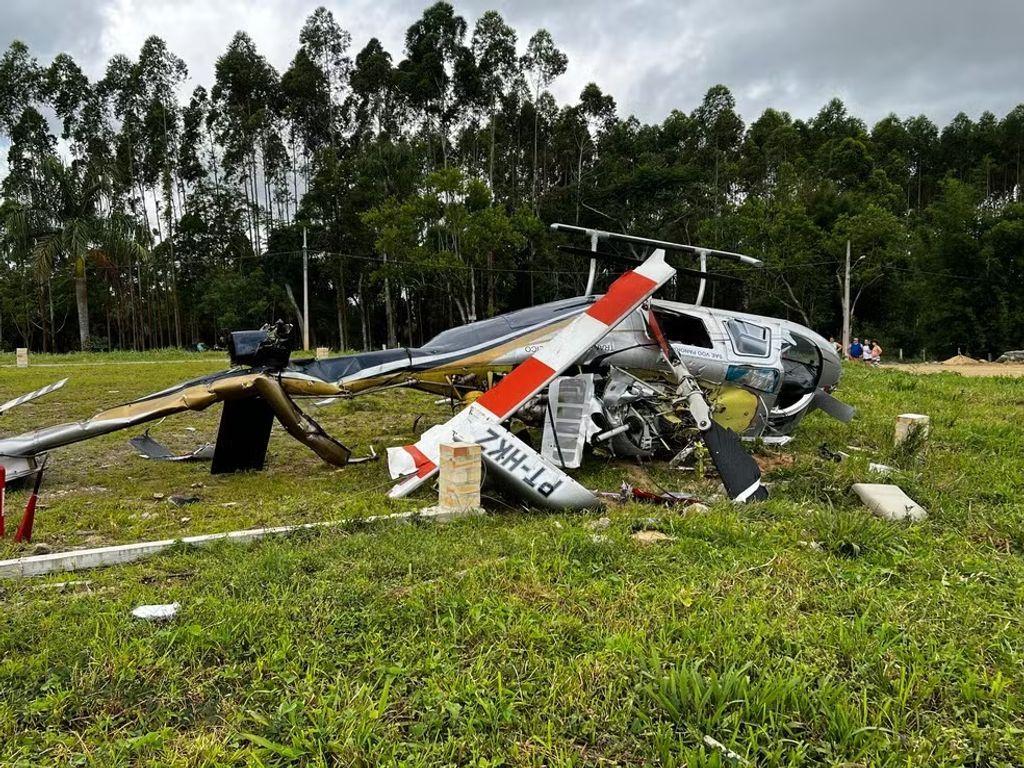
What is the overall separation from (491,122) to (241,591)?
148ft

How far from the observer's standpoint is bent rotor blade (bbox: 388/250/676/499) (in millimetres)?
5781

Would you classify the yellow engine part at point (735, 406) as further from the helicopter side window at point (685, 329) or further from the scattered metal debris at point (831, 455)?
the scattered metal debris at point (831, 455)

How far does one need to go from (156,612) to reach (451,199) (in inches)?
1249

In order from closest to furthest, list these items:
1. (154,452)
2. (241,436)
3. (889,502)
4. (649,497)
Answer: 1. (889,502)
2. (649,497)
3. (241,436)
4. (154,452)

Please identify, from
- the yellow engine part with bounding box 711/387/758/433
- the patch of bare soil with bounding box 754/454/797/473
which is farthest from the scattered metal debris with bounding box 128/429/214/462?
the patch of bare soil with bounding box 754/454/797/473

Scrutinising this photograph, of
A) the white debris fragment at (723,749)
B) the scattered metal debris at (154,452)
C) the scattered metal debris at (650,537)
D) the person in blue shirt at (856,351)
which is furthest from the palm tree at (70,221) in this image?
the person in blue shirt at (856,351)

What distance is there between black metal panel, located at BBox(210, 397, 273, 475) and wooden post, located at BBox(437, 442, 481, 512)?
286 cm

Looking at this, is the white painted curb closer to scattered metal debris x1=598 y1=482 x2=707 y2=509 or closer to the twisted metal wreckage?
the twisted metal wreckage

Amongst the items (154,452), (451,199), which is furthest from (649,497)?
(451,199)

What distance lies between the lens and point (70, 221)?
27.5 meters

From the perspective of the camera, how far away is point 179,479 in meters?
6.97

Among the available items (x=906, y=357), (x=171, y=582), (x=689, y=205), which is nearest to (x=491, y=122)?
(x=689, y=205)

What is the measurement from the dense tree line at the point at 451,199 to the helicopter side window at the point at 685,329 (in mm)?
25200

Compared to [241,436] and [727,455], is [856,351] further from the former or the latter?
[241,436]
